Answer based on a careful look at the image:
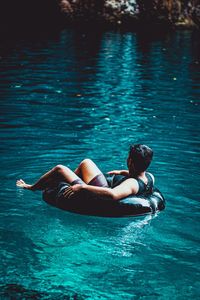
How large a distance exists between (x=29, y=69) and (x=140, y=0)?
→ 2408cm

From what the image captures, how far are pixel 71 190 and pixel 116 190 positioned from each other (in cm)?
74

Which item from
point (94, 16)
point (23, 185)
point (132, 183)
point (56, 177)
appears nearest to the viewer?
point (132, 183)

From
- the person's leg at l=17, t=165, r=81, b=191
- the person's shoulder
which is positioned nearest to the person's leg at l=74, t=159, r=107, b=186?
the person's leg at l=17, t=165, r=81, b=191

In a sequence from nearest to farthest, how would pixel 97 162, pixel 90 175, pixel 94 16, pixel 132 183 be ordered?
pixel 132 183 → pixel 90 175 → pixel 97 162 → pixel 94 16

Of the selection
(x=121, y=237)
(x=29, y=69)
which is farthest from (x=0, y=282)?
(x=29, y=69)

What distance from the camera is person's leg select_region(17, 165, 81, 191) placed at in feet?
25.9

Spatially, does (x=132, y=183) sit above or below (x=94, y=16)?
below

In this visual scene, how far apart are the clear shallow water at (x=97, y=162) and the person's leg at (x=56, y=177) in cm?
21

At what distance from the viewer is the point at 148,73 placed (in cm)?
2136

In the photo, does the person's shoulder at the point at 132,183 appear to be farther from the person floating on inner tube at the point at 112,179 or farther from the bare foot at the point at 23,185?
the bare foot at the point at 23,185

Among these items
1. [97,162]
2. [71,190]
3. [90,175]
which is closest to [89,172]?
[90,175]

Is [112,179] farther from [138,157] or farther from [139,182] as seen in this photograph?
[138,157]

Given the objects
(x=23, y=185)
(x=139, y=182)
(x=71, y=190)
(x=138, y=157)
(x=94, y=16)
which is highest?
(x=94, y=16)

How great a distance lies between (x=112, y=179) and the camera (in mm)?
7934
